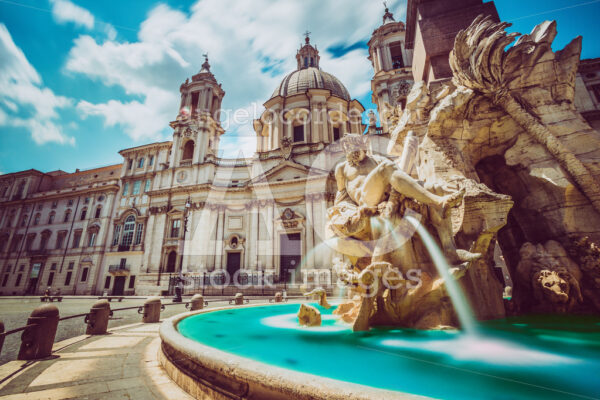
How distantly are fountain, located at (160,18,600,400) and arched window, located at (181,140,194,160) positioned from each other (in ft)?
92.3

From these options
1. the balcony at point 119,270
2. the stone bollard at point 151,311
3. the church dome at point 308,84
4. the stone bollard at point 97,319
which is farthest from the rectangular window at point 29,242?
the stone bollard at point 97,319

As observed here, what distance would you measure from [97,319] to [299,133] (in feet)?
88.4

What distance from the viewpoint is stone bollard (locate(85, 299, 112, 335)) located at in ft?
15.9

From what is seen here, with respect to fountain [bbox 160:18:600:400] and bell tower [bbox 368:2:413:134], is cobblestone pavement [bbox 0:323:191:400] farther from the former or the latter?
bell tower [bbox 368:2:413:134]

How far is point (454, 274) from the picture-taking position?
129 inches

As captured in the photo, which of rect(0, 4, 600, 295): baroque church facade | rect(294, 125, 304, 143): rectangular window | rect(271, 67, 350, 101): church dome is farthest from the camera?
rect(271, 67, 350, 101): church dome

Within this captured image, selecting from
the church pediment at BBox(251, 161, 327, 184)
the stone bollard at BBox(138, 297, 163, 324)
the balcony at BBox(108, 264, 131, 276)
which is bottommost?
the stone bollard at BBox(138, 297, 163, 324)

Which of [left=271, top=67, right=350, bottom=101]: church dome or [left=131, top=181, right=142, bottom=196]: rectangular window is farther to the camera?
[left=271, top=67, right=350, bottom=101]: church dome

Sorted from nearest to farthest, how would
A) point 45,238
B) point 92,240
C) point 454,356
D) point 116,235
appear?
point 454,356 < point 116,235 < point 92,240 < point 45,238

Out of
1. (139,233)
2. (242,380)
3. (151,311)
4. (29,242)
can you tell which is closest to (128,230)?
(139,233)

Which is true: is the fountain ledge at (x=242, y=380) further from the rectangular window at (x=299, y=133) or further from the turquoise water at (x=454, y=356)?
the rectangular window at (x=299, y=133)

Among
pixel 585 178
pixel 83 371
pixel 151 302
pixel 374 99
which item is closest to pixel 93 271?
pixel 151 302

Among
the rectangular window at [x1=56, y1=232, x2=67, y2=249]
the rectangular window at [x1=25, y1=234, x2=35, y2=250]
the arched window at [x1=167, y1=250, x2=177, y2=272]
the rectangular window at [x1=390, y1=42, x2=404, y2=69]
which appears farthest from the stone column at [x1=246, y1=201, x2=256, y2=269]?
the rectangular window at [x1=25, y1=234, x2=35, y2=250]

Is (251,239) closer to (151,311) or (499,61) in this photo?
(151,311)
